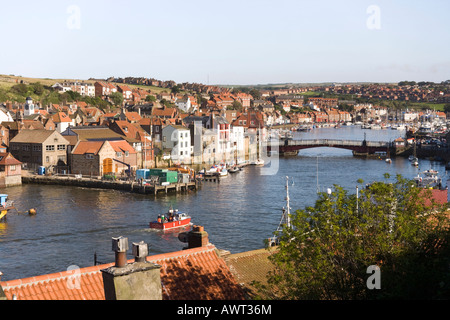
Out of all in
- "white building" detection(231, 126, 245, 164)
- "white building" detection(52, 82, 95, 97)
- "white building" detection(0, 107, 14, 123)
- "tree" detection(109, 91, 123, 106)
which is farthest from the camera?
"white building" detection(52, 82, 95, 97)

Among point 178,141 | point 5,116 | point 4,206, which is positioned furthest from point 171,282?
point 5,116

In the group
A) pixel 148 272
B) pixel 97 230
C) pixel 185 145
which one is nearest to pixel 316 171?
pixel 185 145

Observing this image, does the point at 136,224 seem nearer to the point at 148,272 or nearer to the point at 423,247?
the point at 423,247

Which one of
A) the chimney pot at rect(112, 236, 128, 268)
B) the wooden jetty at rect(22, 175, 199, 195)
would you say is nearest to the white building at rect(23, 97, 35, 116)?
the wooden jetty at rect(22, 175, 199, 195)

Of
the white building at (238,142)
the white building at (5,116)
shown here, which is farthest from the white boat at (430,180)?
the white building at (5,116)

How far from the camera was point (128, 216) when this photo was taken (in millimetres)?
41812

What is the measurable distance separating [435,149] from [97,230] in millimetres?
70190

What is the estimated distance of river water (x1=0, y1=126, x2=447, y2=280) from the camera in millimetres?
31203

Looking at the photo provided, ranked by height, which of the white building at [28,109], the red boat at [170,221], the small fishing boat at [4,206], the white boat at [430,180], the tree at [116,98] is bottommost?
the white boat at [430,180]

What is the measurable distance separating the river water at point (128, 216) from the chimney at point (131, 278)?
19.6 metres

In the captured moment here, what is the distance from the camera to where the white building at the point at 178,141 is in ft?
251

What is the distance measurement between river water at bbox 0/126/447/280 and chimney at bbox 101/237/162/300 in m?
19.6

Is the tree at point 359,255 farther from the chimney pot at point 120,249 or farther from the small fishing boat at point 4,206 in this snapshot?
the small fishing boat at point 4,206

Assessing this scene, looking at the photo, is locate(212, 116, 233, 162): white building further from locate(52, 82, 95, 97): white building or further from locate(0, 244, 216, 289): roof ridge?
locate(0, 244, 216, 289): roof ridge
